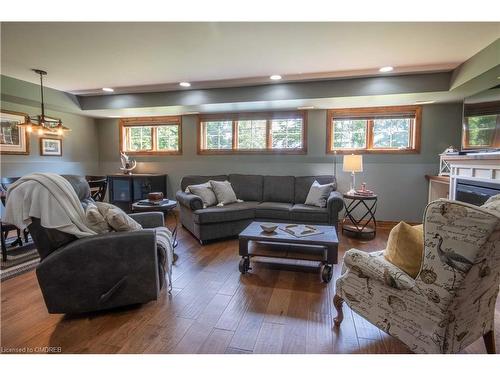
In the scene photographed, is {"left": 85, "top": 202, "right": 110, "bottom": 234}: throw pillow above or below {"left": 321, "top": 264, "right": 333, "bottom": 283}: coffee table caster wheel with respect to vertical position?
above

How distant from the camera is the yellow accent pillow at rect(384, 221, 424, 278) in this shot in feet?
4.78

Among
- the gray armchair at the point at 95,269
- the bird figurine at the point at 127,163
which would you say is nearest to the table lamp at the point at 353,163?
the gray armchair at the point at 95,269

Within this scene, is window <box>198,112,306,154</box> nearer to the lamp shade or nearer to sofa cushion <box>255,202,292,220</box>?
the lamp shade

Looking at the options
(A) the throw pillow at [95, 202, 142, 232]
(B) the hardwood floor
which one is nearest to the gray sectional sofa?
(B) the hardwood floor

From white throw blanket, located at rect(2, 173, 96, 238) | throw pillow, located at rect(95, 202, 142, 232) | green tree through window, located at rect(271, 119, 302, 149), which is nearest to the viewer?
white throw blanket, located at rect(2, 173, 96, 238)

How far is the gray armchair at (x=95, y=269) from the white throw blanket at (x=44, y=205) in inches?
2.8

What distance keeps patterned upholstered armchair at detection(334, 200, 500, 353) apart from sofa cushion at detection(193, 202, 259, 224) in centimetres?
225

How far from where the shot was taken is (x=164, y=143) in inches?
218

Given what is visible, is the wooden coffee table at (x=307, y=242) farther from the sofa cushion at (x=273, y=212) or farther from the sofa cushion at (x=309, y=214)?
the sofa cushion at (x=273, y=212)

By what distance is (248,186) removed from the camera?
4566 millimetres

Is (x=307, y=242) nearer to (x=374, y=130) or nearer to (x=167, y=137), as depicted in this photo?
(x=374, y=130)

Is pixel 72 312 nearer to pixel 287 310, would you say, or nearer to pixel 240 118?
pixel 287 310

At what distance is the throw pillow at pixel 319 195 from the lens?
3908mm

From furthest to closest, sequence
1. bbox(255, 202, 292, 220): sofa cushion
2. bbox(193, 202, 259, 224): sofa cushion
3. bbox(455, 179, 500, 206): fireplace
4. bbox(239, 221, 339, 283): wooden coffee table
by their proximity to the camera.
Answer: bbox(255, 202, 292, 220): sofa cushion < bbox(193, 202, 259, 224): sofa cushion < bbox(455, 179, 500, 206): fireplace < bbox(239, 221, 339, 283): wooden coffee table
